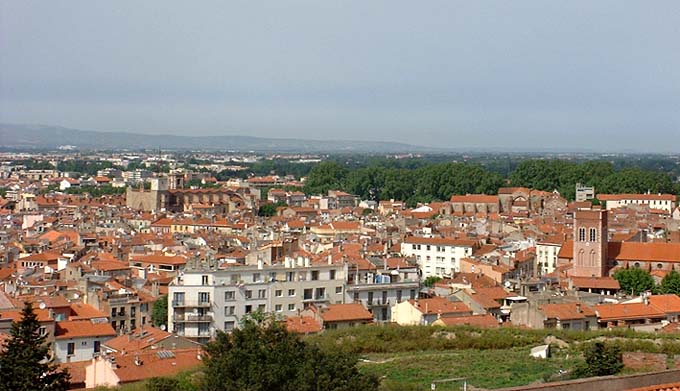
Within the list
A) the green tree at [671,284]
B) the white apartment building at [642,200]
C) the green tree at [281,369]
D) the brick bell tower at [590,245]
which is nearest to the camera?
the green tree at [281,369]

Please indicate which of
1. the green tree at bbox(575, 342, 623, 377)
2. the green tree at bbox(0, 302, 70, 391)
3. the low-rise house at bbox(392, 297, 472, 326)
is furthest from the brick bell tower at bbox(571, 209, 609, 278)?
the green tree at bbox(0, 302, 70, 391)

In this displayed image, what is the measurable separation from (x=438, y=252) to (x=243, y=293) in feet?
59.6

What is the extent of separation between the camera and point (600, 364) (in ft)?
57.7

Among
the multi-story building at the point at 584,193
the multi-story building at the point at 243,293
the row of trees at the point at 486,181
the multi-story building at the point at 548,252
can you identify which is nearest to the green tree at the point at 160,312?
the multi-story building at the point at 243,293

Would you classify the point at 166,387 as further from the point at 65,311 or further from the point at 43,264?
the point at 43,264

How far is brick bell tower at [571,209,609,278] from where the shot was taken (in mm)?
42938

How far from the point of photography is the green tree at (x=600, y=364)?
1730 cm

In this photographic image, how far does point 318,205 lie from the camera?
302ft

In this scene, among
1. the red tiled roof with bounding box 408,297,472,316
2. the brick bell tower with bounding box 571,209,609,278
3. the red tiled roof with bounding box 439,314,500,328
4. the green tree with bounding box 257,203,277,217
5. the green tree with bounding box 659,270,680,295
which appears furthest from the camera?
the green tree with bounding box 257,203,277,217

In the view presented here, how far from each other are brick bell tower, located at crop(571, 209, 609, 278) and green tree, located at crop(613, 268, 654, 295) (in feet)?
9.41

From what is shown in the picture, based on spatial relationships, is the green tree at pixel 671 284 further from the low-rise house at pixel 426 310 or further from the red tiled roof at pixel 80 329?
the red tiled roof at pixel 80 329

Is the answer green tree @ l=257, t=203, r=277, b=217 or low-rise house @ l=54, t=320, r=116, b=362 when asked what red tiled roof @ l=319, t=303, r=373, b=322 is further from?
green tree @ l=257, t=203, r=277, b=217

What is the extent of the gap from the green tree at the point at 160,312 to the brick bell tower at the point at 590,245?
17941 millimetres

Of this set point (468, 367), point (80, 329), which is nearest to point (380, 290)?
point (80, 329)
